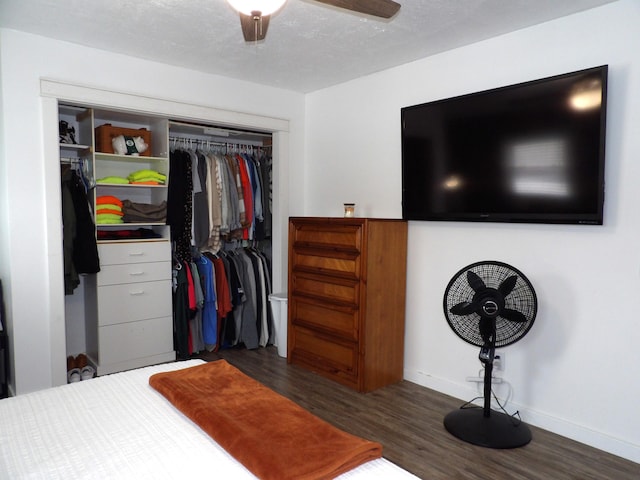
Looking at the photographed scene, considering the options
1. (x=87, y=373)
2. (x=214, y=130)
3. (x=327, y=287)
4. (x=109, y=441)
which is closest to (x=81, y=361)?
(x=87, y=373)

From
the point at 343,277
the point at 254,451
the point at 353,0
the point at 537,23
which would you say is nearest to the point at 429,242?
the point at 343,277

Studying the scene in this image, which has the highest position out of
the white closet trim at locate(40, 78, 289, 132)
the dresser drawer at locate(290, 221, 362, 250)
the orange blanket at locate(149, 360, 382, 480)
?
the white closet trim at locate(40, 78, 289, 132)

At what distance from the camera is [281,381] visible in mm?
3354

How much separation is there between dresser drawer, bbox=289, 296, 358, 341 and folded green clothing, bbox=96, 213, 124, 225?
4.97 ft

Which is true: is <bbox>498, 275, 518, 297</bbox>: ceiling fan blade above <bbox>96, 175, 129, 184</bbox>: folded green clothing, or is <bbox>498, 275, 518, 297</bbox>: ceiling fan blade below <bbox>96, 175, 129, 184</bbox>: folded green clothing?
below

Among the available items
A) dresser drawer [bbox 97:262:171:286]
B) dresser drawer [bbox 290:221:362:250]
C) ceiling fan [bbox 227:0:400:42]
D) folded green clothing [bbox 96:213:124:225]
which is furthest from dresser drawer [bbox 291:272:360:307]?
ceiling fan [bbox 227:0:400:42]

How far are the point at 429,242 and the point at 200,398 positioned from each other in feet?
6.79

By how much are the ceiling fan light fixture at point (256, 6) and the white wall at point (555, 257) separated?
1.85m

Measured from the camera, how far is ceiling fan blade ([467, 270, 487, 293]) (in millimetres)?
2557

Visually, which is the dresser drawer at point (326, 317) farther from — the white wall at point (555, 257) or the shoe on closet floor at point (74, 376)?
the shoe on closet floor at point (74, 376)

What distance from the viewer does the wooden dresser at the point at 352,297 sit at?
3129mm

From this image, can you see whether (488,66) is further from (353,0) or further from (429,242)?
(353,0)

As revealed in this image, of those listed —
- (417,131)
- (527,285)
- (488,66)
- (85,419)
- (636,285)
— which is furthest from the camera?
(417,131)

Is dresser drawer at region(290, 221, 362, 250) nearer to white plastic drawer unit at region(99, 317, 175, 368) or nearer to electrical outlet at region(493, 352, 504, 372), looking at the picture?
electrical outlet at region(493, 352, 504, 372)
